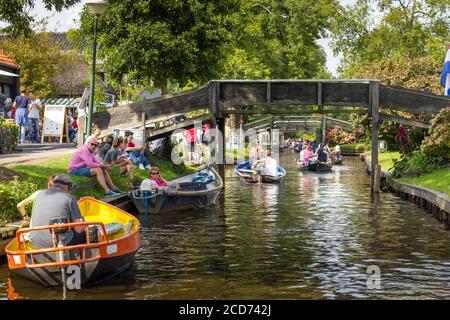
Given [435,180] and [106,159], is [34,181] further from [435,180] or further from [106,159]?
[435,180]

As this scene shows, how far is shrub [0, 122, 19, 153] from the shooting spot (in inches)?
1059

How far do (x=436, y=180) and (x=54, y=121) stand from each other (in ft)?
60.9

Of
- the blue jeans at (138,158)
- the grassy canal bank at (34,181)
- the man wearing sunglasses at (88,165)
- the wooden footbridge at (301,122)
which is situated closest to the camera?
the grassy canal bank at (34,181)

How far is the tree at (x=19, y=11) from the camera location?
20.0m

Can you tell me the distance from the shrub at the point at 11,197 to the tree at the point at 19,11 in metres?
4.65

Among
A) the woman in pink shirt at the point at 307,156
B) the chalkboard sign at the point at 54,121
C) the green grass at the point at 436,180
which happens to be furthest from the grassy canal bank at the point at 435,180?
the woman in pink shirt at the point at 307,156

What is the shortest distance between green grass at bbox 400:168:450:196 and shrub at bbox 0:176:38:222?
11.8 meters

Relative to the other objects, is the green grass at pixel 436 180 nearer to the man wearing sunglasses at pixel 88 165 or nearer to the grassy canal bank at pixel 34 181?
the grassy canal bank at pixel 34 181

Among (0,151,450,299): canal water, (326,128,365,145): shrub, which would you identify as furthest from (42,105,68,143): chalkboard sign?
(326,128,365,145): shrub

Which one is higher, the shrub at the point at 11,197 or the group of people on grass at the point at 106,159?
the group of people on grass at the point at 106,159

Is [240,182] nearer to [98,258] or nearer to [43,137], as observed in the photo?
[43,137]

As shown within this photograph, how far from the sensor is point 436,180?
26797mm

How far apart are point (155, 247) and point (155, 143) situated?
18308mm
